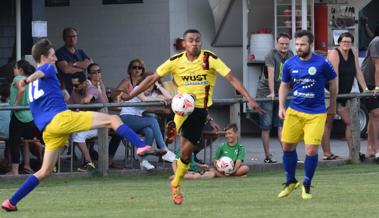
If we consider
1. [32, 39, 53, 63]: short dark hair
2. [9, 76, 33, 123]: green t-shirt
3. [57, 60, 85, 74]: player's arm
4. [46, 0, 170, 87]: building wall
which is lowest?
[9, 76, 33, 123]: green t-shirt

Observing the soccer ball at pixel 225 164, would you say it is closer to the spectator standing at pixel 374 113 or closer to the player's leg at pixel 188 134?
the spectator standing at pixel 374 113

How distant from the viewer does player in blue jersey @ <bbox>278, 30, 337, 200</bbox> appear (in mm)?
13984

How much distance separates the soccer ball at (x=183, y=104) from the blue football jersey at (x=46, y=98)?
58.6 inches

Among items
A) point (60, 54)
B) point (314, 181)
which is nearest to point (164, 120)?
point (60, 54)

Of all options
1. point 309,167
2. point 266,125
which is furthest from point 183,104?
point 266,125

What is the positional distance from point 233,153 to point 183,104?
12.8 feet

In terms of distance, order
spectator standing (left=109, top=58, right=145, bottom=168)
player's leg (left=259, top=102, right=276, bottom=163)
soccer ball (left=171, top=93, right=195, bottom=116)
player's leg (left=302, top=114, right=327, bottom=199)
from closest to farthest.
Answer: soccer ball (left=171, top=93, right=195, bottom=116)
player's leg (left=302, top=114, right=327, bottom=199)
spectator standing (left=109, top=58, right=145, bottom=168)
player's leg (left=259, top=102, right=276, bottom=163)

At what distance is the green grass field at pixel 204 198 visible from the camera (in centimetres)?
1271

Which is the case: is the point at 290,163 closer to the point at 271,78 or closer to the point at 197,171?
the point at 197,171

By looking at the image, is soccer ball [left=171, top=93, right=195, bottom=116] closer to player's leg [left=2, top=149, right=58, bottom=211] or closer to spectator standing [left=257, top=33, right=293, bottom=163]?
player's leg [left=2, top=149, right=58, bottom=211]

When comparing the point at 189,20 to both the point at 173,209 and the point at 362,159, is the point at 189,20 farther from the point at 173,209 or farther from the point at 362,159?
the point at 173,209

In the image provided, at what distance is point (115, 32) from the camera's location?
23438 millimetres

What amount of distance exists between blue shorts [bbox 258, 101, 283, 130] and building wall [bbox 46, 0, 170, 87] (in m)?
4.52

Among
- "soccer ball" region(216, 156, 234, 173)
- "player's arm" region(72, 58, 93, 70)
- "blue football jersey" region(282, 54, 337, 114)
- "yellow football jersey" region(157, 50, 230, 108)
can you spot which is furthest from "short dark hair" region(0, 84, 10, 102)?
"blue football jersey" region(282, 54, 337, 114)
